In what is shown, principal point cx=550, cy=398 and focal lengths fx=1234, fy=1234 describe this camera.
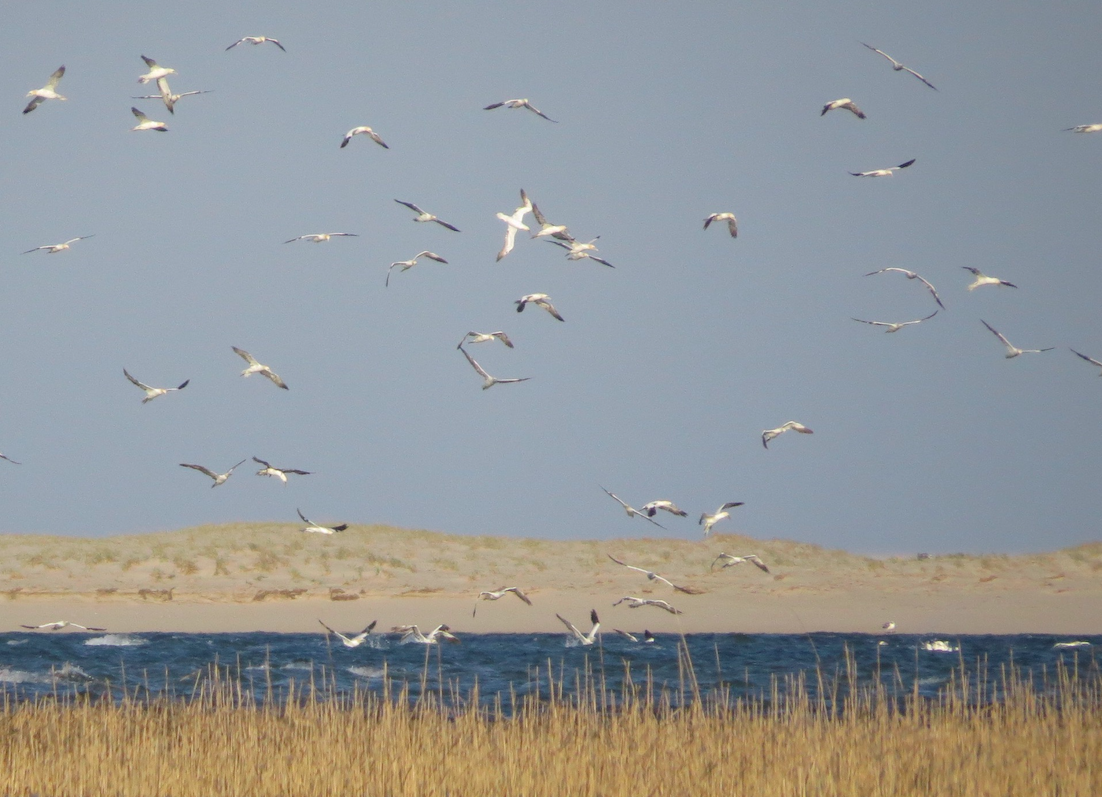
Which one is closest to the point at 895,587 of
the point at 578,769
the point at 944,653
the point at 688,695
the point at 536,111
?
the point at 944,653

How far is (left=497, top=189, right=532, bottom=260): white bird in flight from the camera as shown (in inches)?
719

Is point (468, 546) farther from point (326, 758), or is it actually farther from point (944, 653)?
point (326, 758)

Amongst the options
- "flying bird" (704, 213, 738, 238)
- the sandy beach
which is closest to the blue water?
the sandy beach

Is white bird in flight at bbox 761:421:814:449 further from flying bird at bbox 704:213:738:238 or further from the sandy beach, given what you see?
the sandy beach

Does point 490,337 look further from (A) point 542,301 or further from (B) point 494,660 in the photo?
(B) point 494,660

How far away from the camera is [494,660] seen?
26734 millimetres

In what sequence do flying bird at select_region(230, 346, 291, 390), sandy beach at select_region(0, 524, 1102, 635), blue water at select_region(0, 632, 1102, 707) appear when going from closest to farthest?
flying bird at select_region(230, 346, 291, 390)
blue water at select_region(0, 632, 1102, 707)
sandy beach at select_region(0, 524, 1102, 635)

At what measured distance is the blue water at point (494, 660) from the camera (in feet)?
74.6

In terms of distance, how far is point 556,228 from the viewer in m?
18.1

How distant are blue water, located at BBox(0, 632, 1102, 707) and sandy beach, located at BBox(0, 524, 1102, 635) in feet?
8.77

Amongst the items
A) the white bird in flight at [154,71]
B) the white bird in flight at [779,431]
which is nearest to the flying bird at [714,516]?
the white bird in flight at [779,431]

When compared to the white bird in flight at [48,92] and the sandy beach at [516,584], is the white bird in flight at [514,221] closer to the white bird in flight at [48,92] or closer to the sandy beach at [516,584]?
the white bird in flight at [48,92]

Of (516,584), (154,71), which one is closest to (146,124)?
(154,71)

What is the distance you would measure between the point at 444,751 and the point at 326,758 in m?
1.38
